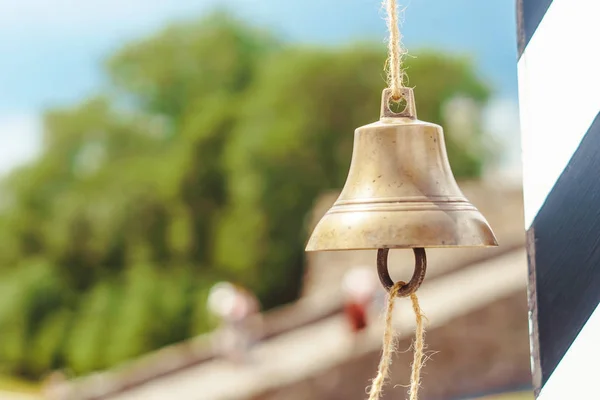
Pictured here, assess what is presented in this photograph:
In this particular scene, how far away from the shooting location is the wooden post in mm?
994

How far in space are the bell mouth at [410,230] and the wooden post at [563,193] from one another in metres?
0.08

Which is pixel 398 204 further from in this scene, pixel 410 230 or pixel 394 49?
pixel 394 49

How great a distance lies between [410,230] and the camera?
3.58ft

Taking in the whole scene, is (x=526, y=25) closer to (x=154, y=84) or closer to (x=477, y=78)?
(x=477, y=78)

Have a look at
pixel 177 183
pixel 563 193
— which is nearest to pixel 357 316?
pixel 563 193

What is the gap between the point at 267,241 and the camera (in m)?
14.8

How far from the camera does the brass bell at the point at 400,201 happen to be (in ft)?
3.59

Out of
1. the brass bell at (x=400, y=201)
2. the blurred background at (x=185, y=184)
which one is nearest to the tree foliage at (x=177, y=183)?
the blurred background at (x=185, y=184)

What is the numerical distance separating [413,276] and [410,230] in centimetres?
6

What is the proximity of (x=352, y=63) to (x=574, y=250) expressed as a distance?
1440cm

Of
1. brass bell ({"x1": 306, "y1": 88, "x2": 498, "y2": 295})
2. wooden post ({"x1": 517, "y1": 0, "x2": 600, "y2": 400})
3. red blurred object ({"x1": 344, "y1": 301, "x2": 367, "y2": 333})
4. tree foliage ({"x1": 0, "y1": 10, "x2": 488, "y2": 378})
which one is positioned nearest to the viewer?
wooden post ({"x1": 517, "y1": 0, "x2": 600, "y2": 400})

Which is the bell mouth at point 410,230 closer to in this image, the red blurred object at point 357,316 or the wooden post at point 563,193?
the wooden post at point 563,193

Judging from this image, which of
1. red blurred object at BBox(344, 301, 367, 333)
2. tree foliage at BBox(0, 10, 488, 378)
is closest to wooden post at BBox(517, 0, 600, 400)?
red blurred object at BBox(344, 301, 367, 333)

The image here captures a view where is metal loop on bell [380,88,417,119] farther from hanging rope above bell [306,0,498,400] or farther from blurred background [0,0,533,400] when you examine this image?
blurred background [0,0,533,400]
